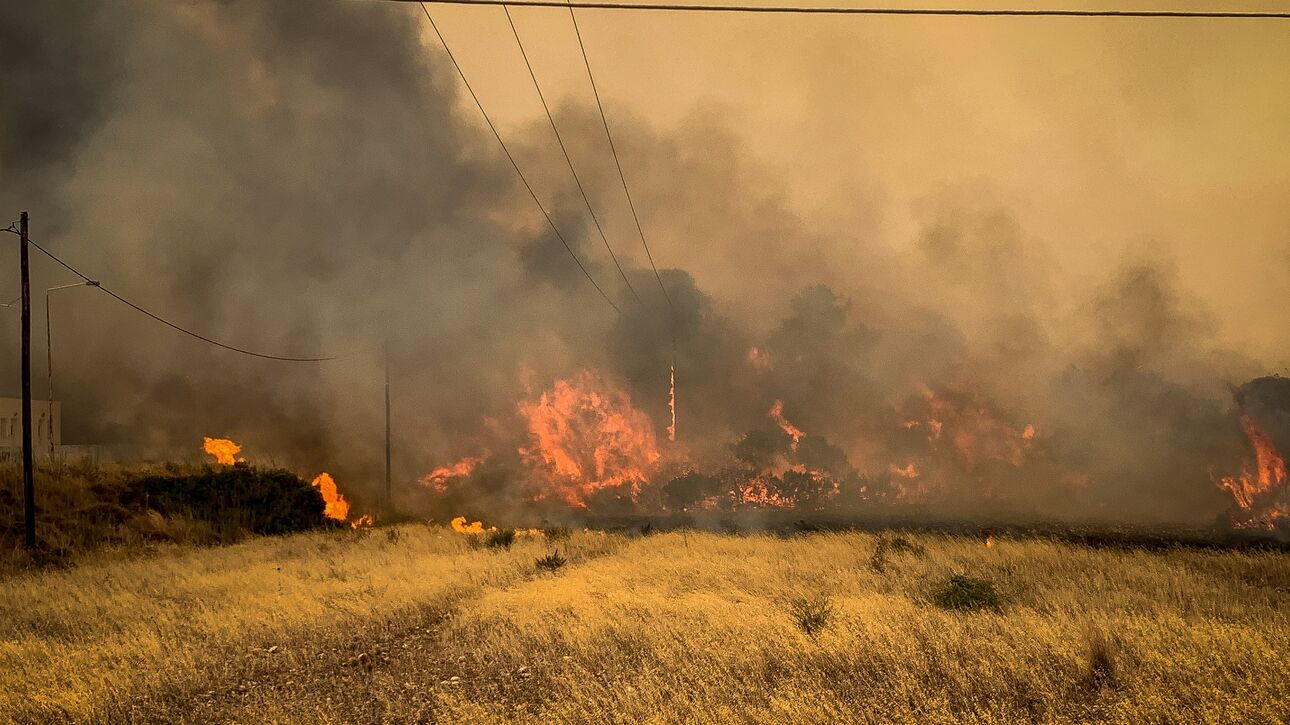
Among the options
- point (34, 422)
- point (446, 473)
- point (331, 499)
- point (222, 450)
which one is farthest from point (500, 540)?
point (34, 422)

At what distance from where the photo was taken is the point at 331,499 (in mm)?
36781

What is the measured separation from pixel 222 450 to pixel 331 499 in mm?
7501

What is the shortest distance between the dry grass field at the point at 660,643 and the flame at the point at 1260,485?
39016 millimetres

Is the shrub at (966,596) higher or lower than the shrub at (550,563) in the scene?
higher

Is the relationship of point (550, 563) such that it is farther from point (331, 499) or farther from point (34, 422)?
point (34, 422)

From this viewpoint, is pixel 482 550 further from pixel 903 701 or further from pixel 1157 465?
pixel 1157 465

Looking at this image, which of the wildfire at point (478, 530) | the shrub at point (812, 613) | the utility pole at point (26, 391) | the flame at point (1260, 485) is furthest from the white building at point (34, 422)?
the flame at point (1260, 485)

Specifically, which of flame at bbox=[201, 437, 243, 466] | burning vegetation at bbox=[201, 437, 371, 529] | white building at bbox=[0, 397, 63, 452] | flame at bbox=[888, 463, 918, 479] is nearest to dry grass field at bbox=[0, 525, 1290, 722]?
burning vegetation at bbox=[201, 437, 371, 529]

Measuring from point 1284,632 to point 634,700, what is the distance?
8.54m

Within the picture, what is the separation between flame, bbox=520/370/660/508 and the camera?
4778 cm

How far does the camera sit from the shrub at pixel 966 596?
12641 mm

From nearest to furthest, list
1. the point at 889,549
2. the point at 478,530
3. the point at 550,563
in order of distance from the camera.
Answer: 1. the point at 550,563
2. the point at 889,549
3. the point at 478,530

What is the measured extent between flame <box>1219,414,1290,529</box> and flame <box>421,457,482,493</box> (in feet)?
162

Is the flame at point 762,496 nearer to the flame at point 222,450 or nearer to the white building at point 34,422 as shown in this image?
the flame at point 222,450
